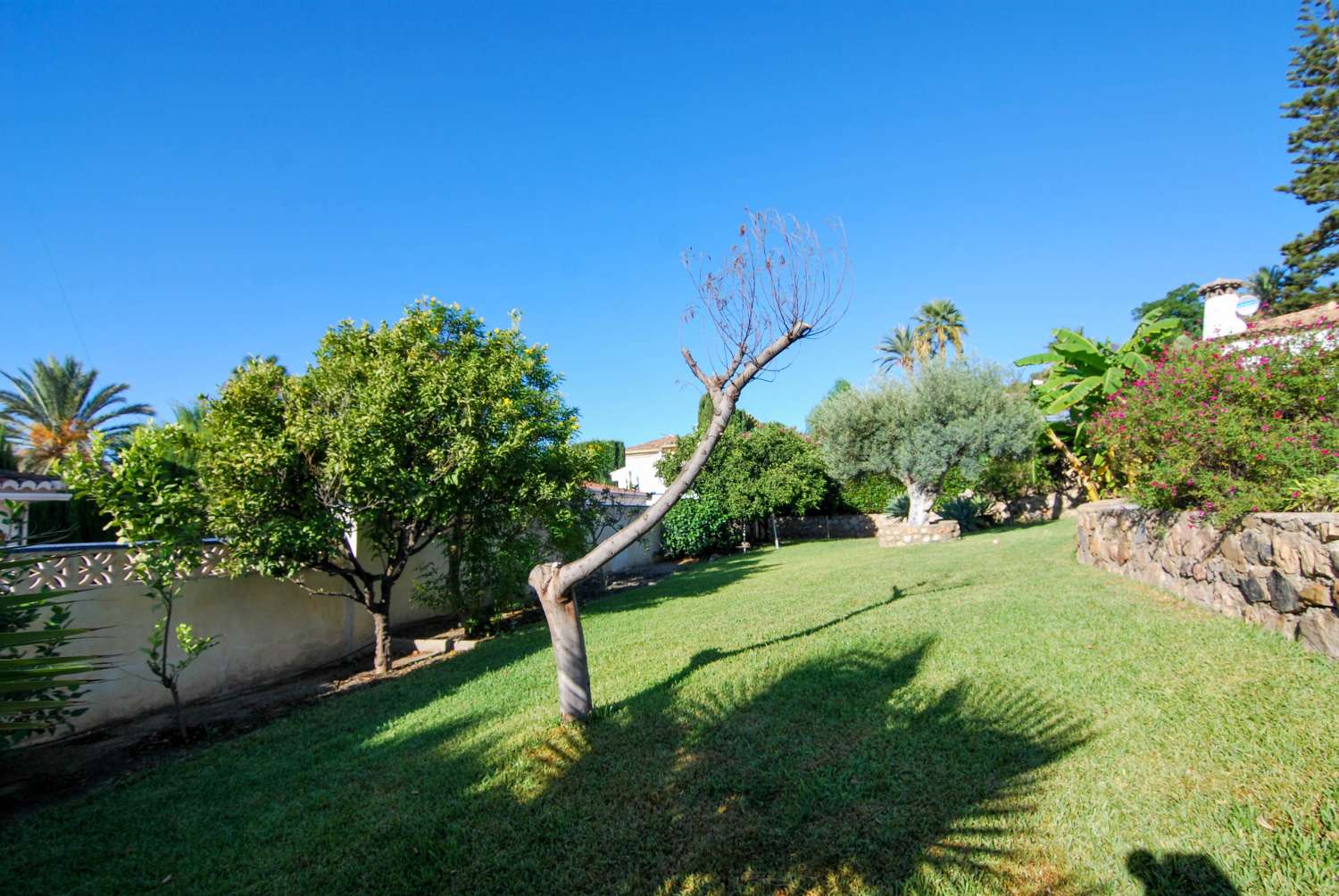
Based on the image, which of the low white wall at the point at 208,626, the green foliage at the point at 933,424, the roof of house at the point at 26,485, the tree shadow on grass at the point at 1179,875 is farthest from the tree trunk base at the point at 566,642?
the green foliage at the point at 933,424

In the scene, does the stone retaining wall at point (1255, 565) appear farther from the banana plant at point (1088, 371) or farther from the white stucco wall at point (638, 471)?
the white stucco wall at point (638, 471)

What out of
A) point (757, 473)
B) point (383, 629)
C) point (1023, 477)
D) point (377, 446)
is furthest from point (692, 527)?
point (377, 446)

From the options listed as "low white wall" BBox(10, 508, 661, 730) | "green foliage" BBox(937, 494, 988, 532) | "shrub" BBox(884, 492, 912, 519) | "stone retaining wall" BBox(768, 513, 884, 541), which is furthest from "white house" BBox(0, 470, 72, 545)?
"shrub" BBox(884, 492, 912, 519)

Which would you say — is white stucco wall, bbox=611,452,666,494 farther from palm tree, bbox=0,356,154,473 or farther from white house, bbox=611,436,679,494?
palm tree, bbox=0,356,154,473

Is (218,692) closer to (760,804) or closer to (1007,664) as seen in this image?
(760,804)

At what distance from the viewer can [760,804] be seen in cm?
332

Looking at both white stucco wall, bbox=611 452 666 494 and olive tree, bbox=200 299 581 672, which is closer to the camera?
olive tree, bbox=200 299 581 672

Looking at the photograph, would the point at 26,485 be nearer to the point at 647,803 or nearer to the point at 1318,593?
the point at 647,803

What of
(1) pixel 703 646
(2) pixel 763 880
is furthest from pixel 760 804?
(1) pixel 703 646

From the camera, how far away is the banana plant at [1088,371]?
17453 mm

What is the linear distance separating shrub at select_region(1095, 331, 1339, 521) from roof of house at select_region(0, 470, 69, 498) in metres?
13.8

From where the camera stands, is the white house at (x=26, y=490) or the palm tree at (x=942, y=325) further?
the palm tree at (x=942, y=325)

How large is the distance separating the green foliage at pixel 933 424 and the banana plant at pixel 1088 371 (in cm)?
103

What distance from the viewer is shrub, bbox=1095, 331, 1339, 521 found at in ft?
18.8
